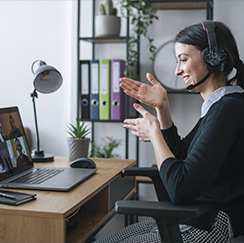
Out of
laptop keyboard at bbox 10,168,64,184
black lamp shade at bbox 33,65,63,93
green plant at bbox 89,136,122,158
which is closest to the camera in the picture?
laptop keyboard at bbox 10,168,64,184

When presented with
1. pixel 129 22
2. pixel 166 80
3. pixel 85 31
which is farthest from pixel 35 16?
pixel 166 80

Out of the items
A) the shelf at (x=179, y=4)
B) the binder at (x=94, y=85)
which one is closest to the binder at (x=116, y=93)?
the binder at (x=94, y=85)

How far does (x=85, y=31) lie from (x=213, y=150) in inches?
69.4

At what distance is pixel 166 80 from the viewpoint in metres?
2.26

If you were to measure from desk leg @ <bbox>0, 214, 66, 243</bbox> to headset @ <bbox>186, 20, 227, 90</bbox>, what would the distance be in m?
0.69

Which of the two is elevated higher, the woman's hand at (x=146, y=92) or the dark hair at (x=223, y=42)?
the dark hair at (x=223, y=42)

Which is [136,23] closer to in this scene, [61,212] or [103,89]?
[103,89]

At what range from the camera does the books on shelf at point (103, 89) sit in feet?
7.28

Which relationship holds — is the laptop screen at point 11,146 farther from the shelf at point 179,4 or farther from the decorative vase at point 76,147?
the shelf at point 179,4

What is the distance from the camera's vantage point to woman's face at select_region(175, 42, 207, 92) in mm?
1186

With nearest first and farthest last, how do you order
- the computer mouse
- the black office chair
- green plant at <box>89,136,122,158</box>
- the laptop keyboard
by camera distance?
the black office chair
the laptop keyboard
the computer mouse
green plant at <box>89,136,122,158</box>

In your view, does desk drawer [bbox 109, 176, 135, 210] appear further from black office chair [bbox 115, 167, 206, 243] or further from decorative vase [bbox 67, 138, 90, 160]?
black office chair [bbox 115, 167, 206, 243]

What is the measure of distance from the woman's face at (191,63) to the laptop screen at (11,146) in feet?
2.42

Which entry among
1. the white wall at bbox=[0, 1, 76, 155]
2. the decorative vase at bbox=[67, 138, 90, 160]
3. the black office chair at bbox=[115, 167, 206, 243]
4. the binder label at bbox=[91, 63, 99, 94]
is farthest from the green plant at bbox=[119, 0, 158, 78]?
the black office chair at bbox=[115, 167, 206, 243]
